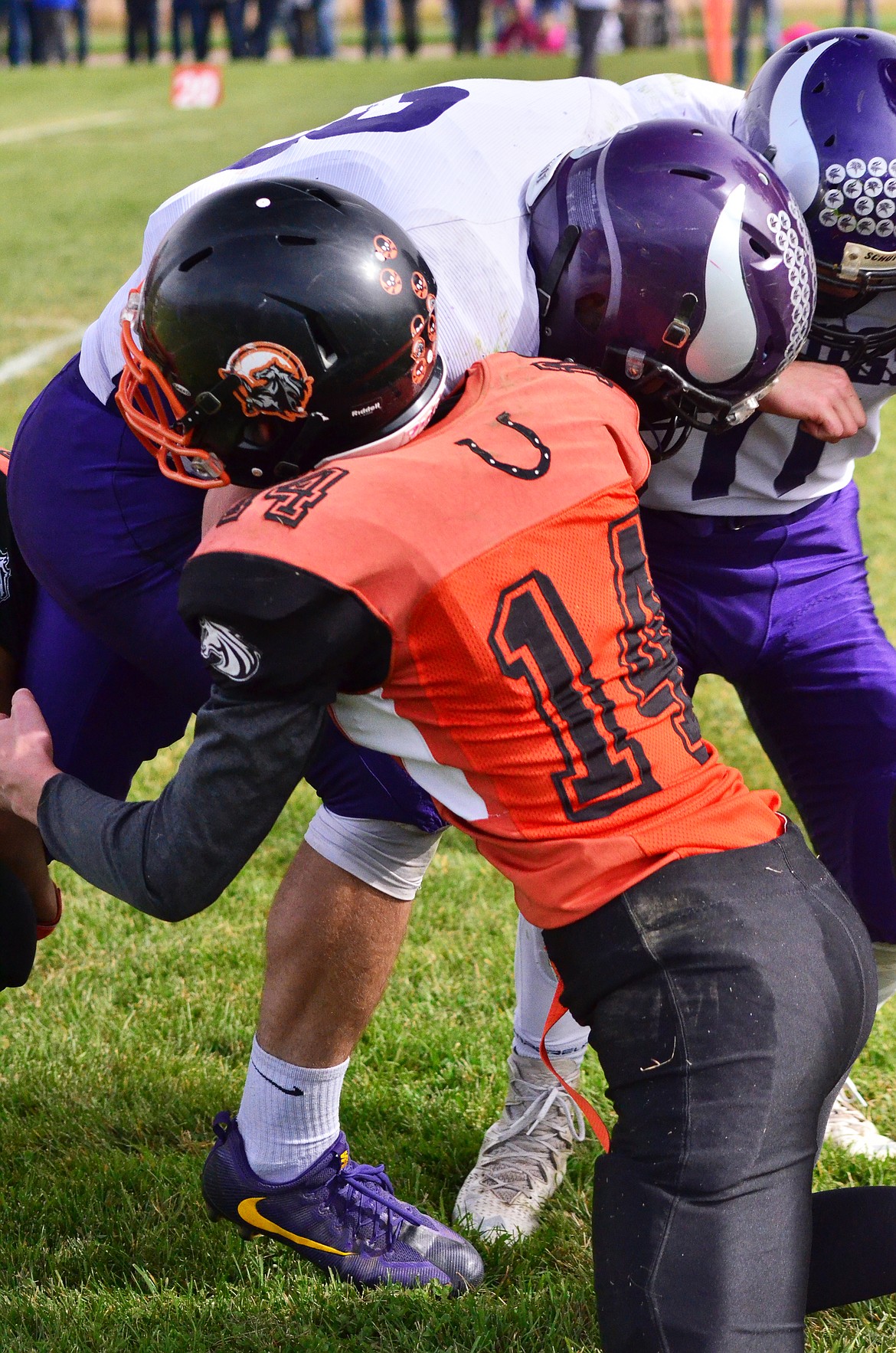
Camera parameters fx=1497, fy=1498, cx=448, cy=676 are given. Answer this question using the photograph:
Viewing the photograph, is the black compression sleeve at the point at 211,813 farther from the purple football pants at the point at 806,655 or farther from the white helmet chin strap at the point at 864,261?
the white helmet chin strap at the point at 864,261

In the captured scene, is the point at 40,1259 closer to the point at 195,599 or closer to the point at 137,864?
the point at 137,864

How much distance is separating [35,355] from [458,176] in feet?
21.9

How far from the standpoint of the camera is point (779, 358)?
2316 millimetres

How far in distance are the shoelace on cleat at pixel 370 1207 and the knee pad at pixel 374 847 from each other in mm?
484

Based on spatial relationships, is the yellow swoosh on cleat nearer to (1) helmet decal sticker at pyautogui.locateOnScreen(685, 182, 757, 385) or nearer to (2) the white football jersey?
Answer: (2) the white football jersey

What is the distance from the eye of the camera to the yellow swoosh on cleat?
2484mm

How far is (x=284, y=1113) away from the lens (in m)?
2.47

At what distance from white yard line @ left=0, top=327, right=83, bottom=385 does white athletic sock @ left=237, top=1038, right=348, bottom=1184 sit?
620cm

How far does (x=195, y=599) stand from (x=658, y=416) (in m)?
0.90

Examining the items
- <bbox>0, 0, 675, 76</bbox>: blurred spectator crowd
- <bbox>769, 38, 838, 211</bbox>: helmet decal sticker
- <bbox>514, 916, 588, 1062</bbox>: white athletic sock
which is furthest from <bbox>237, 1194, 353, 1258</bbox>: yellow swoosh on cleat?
<bbox>0, 0, 675, 76</bbox>: blurred spectator crowd

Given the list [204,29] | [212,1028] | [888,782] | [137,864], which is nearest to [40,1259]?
[212,1028]

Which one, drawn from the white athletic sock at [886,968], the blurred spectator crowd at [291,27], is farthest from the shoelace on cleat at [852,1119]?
the blurred spectator crowd at [291,27]

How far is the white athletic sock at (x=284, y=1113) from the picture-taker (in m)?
2.46

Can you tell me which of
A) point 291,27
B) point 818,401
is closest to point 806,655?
point 818,401
